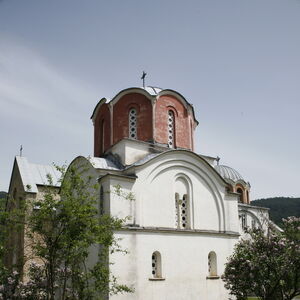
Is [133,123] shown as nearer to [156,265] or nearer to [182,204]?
[182,204]

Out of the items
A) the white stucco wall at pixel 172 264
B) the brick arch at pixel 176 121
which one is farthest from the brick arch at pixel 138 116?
the white stucco wall at pixel 172 264

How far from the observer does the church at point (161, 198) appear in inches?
580

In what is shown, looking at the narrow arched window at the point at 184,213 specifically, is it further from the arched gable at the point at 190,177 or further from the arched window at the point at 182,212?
the arched gable at the point at 190,177

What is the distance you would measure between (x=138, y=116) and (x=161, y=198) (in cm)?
464

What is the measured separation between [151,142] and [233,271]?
768 centimetres

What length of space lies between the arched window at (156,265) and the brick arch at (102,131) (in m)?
6.21

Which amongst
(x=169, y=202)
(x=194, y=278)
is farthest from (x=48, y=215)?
(x=194, y=278)

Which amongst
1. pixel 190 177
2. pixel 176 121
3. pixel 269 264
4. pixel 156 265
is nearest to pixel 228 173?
pixel 176 121

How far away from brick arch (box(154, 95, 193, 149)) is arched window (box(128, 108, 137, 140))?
110 cm

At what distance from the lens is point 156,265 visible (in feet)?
50.0

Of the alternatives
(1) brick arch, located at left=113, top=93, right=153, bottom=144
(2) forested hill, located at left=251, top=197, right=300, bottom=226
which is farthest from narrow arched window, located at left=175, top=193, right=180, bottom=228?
(2) forested hill, located at left=251, top=197, right=300, bottom=226

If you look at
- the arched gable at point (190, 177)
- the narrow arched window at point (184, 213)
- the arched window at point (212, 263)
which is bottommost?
the arched window at point (212, 263)

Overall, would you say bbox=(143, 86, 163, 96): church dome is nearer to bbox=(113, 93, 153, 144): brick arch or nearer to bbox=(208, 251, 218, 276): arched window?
bbox=(113, 93, 153, 144): brick arch

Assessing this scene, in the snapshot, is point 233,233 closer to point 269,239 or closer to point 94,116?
point 269,239
